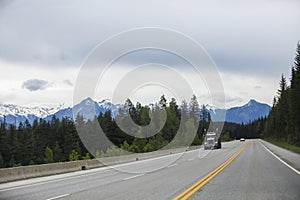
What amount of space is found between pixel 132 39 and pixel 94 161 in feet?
40.1

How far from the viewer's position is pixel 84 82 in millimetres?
19797

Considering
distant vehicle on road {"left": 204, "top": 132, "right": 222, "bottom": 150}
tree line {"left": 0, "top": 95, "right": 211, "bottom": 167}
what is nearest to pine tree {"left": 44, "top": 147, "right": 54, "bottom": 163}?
tree line {"left": 0, "top": 95, "right": 211, "bottom": 167}

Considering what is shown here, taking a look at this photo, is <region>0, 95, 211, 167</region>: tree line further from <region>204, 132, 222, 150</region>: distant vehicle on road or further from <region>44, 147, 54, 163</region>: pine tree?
<region>204, 132, 222, 150</region>: distant vehicle on road

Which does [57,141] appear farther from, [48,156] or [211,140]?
[211,140]

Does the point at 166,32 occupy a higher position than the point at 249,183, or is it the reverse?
the point at 166,32

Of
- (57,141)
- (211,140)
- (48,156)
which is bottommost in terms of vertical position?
(48,156)

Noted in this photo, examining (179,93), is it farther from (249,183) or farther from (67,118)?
(67,118)

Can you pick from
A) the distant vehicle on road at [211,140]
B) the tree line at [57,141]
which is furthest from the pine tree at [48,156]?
the distant vehicle on road at [211,140]

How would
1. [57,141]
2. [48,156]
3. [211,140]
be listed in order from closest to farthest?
[211,140], [48,156], [57,141]

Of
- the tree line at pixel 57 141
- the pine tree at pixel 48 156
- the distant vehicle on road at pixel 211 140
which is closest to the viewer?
the distant vehicle on road at pixel 211 140

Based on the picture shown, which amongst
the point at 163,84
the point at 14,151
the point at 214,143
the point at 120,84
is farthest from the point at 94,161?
the point at 14,151

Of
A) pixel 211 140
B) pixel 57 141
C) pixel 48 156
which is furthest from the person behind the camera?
pixel 57 141

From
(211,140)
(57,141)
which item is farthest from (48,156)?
(211,140)

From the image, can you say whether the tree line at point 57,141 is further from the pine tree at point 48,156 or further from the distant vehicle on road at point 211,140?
the distant vehicle on road at point 211,140
